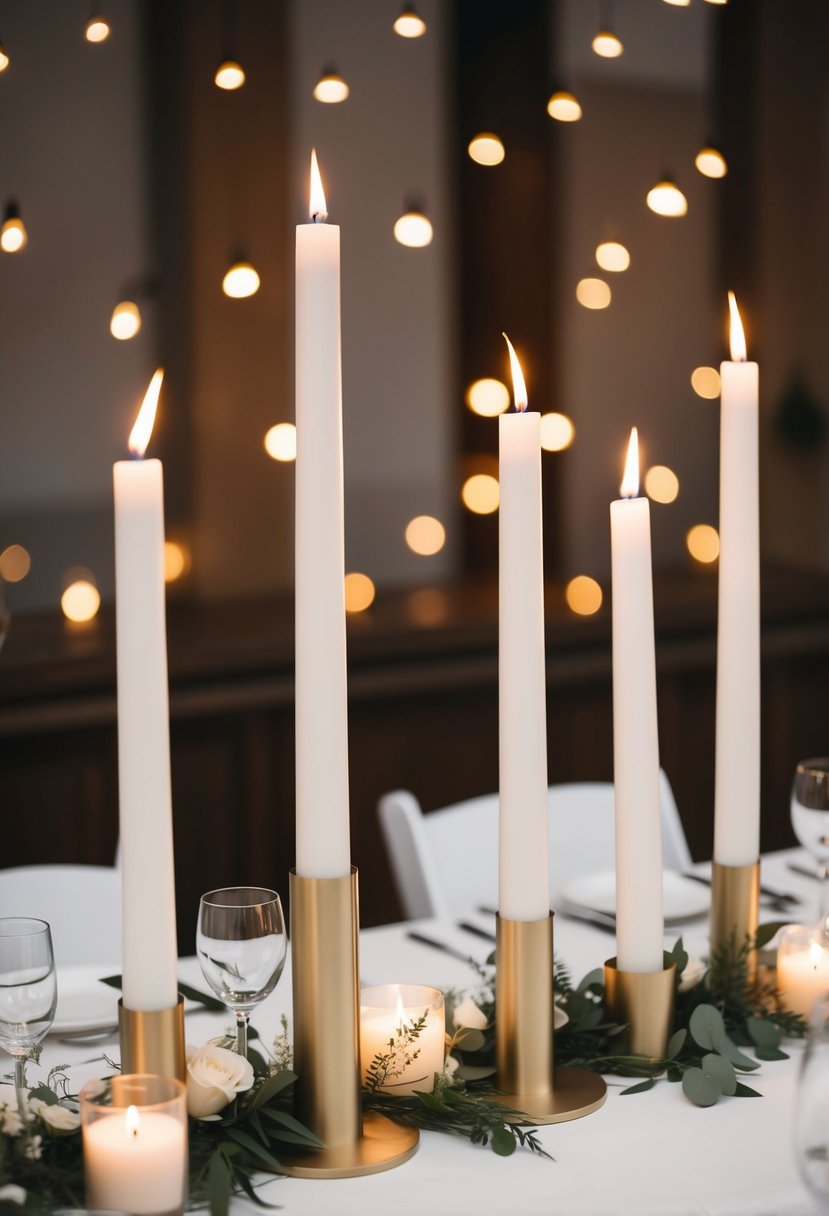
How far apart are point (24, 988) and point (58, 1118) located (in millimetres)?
142

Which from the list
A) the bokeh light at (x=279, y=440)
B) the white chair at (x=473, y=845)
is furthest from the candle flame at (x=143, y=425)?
the bokeh light at (x=279, y=440)

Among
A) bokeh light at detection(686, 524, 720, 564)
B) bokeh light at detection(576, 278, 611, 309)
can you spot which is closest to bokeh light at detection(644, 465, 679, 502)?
bokeh light at detection(686, 524, 720, 564)

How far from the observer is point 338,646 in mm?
905

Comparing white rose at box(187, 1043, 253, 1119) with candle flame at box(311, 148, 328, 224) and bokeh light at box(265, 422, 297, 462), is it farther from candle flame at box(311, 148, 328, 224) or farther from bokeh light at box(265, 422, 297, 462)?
bokeh light at box(265, 422, 297, 462)

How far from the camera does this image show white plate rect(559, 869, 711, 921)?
1613 mm

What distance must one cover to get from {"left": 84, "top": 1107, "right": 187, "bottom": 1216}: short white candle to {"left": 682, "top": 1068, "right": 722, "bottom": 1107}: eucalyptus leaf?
0.39 meters

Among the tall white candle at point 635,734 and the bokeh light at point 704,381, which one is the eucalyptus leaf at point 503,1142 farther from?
the bokeh light at point 704,381

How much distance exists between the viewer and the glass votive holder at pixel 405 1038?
3.29 feet

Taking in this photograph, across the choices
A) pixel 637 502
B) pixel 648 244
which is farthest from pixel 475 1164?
pixel 648 244

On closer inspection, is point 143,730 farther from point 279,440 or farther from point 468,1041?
point 279,440

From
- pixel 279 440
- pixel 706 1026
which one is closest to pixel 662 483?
pixel 279 440

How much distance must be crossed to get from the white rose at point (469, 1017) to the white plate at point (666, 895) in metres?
0.53

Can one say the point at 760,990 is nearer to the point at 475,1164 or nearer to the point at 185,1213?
the point at 475,1164

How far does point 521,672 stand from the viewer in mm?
978
